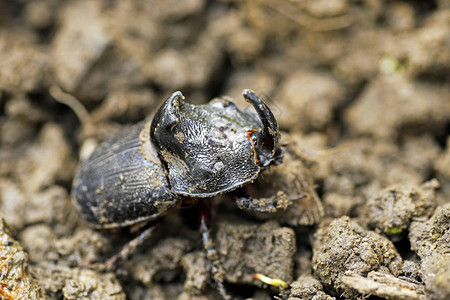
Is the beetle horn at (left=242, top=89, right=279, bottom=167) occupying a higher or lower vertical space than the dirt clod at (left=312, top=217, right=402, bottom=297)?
higher

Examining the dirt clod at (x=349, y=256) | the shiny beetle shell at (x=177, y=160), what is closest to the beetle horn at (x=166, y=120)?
the shiny beetle shell at (x=177, y=160)

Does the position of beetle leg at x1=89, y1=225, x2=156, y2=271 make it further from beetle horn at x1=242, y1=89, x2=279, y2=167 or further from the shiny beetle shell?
beetle horn at x1=242, y1=89, x2=279, y2=167

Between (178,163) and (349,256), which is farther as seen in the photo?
(178,163)

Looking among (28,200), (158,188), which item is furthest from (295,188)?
(28,200)

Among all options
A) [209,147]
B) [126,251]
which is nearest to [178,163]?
[209,147]

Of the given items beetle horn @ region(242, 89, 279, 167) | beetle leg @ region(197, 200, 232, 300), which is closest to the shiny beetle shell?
beetle horn @ region(242, 89, 279, 167)

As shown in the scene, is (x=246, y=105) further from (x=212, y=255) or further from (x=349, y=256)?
(x=349, y=256)
